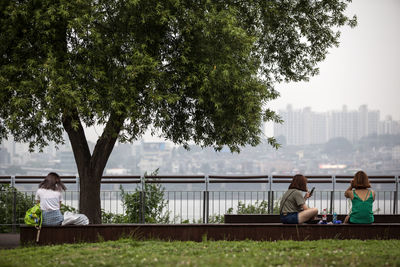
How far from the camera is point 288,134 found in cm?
13688

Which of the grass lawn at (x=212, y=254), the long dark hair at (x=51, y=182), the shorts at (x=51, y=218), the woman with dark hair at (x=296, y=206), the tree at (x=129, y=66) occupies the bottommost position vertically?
the grass lawn at (x=212, y=254)

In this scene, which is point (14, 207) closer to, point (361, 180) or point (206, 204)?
point (206, 204)

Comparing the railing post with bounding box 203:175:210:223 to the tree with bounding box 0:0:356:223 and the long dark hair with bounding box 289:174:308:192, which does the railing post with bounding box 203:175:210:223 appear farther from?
the long dark hair with bounding box 289:174:308:192

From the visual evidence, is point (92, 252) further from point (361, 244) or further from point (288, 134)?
point (288, 134)

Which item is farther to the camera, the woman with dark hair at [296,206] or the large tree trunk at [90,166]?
the large tree trunk at [90,166]

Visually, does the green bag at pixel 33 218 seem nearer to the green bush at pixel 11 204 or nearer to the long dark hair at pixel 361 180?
the green bush at pixel 11 204

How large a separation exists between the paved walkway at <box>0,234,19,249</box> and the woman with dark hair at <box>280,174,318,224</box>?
5786 millimetres

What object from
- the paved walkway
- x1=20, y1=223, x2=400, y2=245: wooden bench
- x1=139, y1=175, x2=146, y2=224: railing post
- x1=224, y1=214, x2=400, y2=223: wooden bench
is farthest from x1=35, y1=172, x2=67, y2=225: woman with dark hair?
x1=139, y1=175, x2=146, y2=224: railing post

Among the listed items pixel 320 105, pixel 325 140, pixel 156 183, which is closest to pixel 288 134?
pixel 325 140

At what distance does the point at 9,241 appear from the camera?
40.2 feet

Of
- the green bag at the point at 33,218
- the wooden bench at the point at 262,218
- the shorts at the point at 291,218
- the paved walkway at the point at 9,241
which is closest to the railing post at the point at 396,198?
the wooden bench at the point at 262,218

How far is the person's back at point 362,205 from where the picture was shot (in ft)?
33.9

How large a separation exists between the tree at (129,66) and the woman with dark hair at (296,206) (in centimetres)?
233

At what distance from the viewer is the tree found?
11.2m
